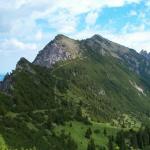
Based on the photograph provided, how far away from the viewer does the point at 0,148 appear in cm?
13275
